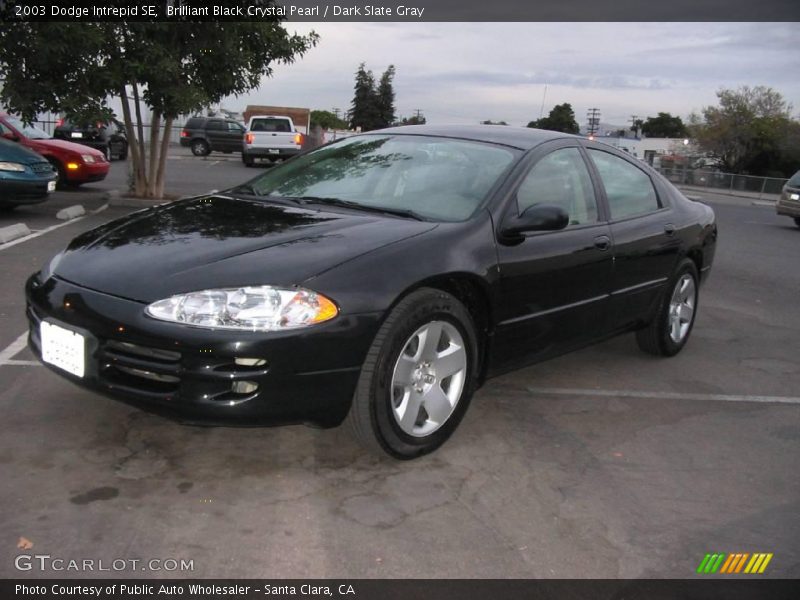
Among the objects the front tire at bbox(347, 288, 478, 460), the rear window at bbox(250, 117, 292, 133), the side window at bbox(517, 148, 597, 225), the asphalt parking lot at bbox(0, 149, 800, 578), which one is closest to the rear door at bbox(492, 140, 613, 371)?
the side window at bbox(517, 148, 597, 225)

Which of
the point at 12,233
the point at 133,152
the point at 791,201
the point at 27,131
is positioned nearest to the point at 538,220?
the point at 12,233

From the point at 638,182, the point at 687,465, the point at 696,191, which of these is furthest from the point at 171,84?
the point at 696,191

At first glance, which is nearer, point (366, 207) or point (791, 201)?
point (366, 207)

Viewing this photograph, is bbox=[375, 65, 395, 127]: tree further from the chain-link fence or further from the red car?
the red car

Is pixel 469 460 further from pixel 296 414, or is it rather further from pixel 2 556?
pixel 2 556

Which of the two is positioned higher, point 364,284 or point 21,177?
point 364,284

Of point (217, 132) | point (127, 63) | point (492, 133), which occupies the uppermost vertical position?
point (127, 63)

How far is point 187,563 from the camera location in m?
2.62

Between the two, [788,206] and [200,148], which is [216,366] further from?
[200,148]

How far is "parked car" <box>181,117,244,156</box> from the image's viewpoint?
31.1 metres

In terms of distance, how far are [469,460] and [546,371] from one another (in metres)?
1.64

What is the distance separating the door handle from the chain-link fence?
3588cm

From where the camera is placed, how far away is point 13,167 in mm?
10023
